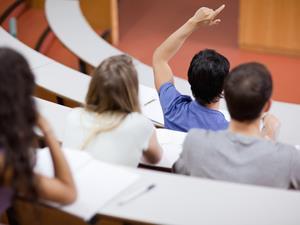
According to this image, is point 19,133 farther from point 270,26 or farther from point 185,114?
point 270,26

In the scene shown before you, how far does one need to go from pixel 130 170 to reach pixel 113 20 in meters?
4.45

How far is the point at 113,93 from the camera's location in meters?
1.99

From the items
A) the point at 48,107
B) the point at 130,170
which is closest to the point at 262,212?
the point at 130,170

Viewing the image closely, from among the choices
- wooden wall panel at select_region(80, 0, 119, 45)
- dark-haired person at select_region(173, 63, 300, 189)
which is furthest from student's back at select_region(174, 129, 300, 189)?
wooden wall panel at select_region(80, 0, 119, 45)

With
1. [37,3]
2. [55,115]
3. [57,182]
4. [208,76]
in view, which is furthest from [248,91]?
[37,3]

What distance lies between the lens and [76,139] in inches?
80.0

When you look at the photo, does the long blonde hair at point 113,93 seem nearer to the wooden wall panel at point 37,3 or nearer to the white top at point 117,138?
the white top at point 117,138

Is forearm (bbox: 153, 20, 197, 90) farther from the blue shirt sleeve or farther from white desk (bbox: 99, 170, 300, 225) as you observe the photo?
white desk (bbox: 99, 170, 300, 225)

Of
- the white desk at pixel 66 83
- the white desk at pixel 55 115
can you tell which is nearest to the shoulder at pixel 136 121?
the white desk at pixel 55 115

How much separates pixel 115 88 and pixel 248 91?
49 centimetres

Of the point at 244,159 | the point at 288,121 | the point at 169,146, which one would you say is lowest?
the point at 288,121

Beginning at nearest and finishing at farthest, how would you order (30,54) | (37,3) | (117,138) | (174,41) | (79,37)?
(117,138)
(174,41)
(30,54)
(79,37)
(37,3)

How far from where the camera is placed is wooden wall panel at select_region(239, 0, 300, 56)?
5441 mm

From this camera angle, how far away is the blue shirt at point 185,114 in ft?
7.83
